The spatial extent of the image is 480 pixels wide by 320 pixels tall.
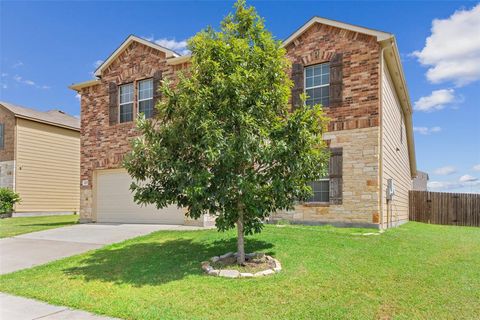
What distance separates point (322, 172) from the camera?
7.30m

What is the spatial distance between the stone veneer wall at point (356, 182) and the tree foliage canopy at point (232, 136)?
4.15 metres

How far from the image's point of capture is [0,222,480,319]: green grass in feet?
15.8

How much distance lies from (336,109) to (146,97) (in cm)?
757

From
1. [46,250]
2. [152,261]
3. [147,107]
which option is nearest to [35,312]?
[152,261]

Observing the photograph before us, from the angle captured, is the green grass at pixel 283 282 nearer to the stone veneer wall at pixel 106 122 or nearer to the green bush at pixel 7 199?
the stone veneer wall at pixel 106 122

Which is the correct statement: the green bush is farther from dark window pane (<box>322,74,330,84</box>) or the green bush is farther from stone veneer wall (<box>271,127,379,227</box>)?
dark window pane (<box>322,74,330,84</box>)

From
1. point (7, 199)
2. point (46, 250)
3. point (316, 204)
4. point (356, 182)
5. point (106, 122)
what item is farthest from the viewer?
point (7, 199)

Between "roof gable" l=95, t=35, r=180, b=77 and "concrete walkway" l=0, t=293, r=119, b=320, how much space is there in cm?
1047

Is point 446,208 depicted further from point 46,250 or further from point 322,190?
point 46,250

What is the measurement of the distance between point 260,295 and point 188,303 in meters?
1.06

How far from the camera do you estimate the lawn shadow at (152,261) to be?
652cm

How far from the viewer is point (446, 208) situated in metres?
17.4

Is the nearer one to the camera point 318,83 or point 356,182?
point 356,182

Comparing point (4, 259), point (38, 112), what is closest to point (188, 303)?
point (4, 259)
